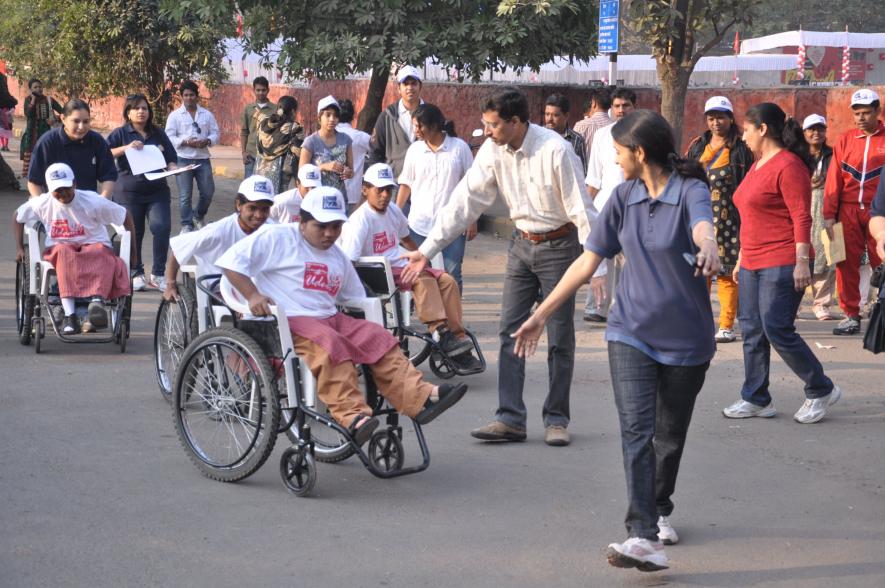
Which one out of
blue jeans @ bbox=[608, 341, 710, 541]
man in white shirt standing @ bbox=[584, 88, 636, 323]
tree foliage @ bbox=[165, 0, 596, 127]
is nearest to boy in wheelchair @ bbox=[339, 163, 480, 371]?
man in white shirt standing @ bbox=[584, 88, 636, 323]

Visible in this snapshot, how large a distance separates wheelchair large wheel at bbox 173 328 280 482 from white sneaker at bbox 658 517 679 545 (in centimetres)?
174

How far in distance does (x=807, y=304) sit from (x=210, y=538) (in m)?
7.95

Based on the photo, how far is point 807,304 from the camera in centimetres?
1193

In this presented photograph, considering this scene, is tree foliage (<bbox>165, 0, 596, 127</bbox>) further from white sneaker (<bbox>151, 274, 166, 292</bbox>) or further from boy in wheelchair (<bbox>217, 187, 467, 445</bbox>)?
boy in wheelchair (<bbox>217, 187, 467, 445</bbox>)

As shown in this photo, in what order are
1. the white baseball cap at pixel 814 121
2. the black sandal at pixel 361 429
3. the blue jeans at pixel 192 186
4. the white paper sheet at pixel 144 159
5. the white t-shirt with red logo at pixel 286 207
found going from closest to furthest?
the black sandal at pixel 361 429 < the white t-shirt with red logo at pixel 286 207 < the white baseball cap at pixel 814 121 < the white paper sheet at pixel 144 159 < the blue jeans at pixel 192 186

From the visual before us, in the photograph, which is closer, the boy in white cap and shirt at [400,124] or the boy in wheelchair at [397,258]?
the boy in wheelchair at [397,258]

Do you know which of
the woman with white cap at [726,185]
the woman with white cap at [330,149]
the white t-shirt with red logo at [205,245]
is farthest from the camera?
the woman with white cap at [330,149]

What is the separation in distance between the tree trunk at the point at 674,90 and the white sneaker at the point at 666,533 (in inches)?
344

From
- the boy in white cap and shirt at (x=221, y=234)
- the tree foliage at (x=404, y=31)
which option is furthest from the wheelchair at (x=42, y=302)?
the tree foliage at (x=404, y=31)

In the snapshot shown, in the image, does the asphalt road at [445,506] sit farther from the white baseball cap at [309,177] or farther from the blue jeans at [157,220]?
the blue jeans at [157,220]

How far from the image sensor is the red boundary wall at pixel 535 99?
54.6 ft

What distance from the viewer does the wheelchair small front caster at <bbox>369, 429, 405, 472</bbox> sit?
20.0 ft

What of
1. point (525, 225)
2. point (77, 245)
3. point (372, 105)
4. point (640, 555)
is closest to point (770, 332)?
point (525, 225)

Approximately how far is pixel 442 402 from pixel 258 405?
0.84m
